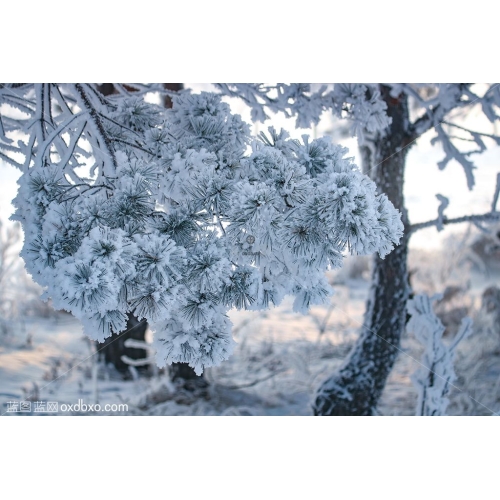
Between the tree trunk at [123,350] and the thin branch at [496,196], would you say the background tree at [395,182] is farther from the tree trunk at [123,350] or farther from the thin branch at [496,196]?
the tree trunk at [123,350]

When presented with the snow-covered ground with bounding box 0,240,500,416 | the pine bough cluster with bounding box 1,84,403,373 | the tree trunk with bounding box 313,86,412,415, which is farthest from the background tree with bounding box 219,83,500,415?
the pine bough cluster with bounding box 1,84,403,373

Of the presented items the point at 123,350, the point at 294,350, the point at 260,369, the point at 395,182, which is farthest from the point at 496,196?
the point at 123,350

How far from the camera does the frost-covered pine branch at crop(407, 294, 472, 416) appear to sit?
2529 mm

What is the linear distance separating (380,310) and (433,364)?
362mm

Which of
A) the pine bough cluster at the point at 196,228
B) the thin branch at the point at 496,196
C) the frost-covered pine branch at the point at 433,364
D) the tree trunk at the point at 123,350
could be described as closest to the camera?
the pine bough cluster at the point at 196,228

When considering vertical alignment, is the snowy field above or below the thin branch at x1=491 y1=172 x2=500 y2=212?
below

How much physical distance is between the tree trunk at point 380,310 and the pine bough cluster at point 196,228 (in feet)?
4.12

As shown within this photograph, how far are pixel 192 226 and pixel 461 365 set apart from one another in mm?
2425

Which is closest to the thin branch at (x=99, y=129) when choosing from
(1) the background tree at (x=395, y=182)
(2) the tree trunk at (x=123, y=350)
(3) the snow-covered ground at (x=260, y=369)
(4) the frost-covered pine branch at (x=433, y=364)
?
(1) the background tree at (x=395, y=182)

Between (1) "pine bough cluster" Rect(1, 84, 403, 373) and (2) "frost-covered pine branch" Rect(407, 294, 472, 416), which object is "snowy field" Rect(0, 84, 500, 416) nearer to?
(2) "frost-covered pine branch" Rect(407, 294, 472, 416)

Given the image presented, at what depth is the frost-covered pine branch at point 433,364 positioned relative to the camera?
2529 mm

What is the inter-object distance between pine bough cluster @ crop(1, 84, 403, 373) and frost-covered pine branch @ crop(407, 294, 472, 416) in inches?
49.7
